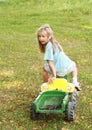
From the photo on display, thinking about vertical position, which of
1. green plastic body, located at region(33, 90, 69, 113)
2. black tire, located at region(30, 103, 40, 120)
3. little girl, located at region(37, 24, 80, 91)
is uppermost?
little girl, located at region(37, 24, 80, 91)

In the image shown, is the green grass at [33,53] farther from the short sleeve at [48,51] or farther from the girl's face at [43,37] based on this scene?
the girl's face at [43,37]

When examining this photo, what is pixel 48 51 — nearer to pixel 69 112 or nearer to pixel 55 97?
pixel 55 97

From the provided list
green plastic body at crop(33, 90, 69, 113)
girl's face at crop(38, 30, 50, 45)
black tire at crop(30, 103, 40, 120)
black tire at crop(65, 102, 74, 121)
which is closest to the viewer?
black tire at crop(65, 102, 74, 121)

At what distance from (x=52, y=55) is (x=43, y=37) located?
0.33m

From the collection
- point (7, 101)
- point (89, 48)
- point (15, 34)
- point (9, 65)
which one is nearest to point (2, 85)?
point (7, 101)

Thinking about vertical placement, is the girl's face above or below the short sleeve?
above

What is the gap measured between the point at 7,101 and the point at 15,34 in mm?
8800

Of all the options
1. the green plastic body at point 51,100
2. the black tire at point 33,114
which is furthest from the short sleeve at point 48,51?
the black tire at point 33,114

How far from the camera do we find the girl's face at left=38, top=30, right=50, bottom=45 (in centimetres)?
696

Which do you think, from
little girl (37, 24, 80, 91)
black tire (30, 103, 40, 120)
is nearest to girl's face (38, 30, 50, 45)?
little girl (37, 24, 80, 91)

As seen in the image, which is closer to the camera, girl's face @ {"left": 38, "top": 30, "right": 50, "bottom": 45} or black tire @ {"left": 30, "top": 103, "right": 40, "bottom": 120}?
black tire @ {"left": 30, "top": 103, "right": 40, "bottom": 120}

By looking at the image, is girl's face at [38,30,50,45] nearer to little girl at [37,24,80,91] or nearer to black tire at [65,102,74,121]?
little girl at [37,24,80,91]

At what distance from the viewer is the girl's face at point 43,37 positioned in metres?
6.96

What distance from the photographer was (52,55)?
7.01m
